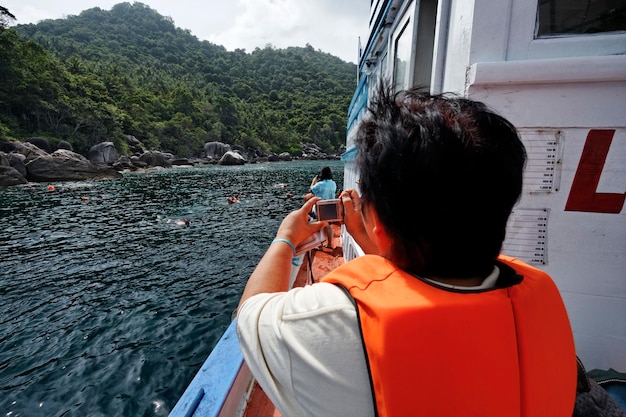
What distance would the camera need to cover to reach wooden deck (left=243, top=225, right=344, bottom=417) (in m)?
2.45

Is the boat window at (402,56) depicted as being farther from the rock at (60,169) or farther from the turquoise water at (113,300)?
the rock at (60,169)

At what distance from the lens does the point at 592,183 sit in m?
1.66

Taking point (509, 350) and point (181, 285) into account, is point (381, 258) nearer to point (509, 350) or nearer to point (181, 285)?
point (509, 350)

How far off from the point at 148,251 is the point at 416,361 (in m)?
10.6

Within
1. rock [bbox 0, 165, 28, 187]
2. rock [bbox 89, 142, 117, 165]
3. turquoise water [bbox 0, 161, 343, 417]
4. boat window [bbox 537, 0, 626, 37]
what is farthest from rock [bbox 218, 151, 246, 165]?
boat window [bbox 537, 0, 626, 37]

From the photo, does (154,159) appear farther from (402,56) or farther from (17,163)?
(402,56)

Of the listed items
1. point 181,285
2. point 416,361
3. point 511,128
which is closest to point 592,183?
point 511,128

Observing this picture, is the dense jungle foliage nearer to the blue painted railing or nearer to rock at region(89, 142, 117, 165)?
rock at region(89, 142, 117, 165)

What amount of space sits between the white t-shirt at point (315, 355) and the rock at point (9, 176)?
96.3 feet

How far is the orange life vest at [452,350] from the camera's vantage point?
25.4 inches

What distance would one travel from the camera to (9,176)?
69.6ft

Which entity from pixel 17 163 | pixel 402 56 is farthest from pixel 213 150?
pixel 402 56

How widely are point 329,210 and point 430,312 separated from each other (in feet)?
2.53

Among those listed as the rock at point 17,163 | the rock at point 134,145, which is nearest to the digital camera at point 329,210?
the rock at point 17,163
